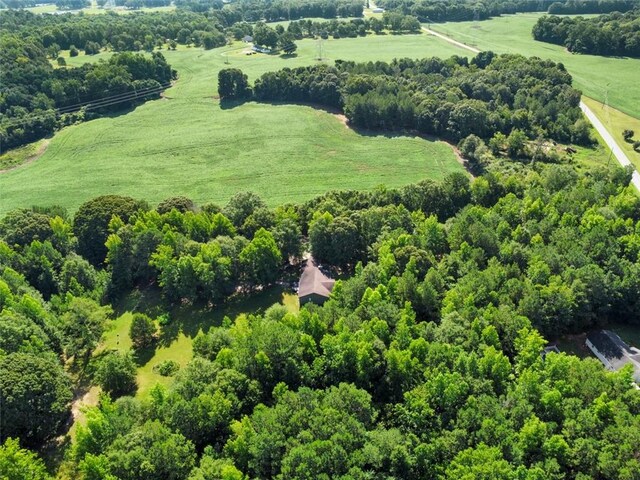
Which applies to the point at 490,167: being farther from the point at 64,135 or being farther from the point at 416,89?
the point at 64,135

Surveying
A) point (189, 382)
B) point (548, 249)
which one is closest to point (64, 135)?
point (189, 382)

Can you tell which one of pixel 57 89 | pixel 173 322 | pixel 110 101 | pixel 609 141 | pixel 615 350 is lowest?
pixel 173 322

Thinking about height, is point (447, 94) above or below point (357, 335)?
above

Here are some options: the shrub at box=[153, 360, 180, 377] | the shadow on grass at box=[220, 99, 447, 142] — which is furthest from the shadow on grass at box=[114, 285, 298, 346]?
the shadow on grass at box=[220, 99, 447, 142]

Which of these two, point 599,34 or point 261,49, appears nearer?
point 599,34

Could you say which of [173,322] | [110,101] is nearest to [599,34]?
[110,101]

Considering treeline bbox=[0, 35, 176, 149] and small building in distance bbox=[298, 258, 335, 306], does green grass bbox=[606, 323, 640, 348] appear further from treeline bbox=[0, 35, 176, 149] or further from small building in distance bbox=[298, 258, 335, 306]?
treeline bbox=[0, 35, 176, 149]

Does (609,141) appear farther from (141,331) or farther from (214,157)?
(141,331)
